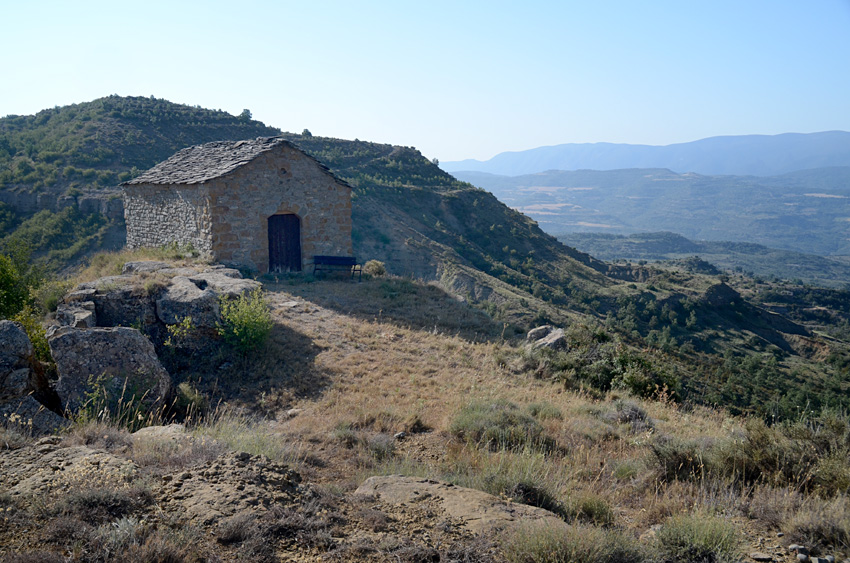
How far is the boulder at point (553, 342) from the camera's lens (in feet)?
35.3

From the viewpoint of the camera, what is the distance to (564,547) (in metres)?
3.04

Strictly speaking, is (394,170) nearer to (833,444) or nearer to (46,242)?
(46,242)

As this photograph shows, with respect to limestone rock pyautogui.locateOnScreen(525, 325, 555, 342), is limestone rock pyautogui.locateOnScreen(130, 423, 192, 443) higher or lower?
higher

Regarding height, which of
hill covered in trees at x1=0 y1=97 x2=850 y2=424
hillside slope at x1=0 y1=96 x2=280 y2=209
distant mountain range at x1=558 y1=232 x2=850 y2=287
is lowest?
distant mountain range at x1=558 y1=232 x2=850 y2=287

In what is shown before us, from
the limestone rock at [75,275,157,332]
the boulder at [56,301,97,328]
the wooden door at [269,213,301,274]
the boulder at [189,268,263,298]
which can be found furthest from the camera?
the wooden door at [269,213,301,274]

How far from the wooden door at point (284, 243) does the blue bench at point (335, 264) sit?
0.59 meters

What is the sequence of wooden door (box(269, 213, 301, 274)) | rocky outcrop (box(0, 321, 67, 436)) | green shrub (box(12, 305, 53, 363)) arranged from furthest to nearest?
wooden door (box(269, 213, 301, 274)) → green shrub (box(12, 305, 53, 363)) → rocky outcrop (box(0, 321, 67, 436))

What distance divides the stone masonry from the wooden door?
0.21 metres

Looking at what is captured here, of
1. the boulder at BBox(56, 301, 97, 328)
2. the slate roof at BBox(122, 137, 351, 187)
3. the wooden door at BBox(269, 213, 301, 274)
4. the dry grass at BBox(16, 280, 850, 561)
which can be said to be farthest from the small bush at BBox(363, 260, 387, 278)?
the boulder at BBox(56, 301, 97, 328)

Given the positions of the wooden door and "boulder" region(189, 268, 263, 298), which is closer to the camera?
A: "boulder" region(189, 268, 263, 298)

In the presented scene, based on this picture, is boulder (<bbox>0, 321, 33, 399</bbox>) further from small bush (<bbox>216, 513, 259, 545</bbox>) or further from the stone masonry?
the stone masonry

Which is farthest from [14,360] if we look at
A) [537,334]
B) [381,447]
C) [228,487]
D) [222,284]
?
[537,334]

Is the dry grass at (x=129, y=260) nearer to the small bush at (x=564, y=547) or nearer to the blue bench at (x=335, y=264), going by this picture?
the blue bench at (x=335, y=264)

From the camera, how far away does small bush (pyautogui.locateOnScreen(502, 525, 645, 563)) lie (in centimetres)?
299
